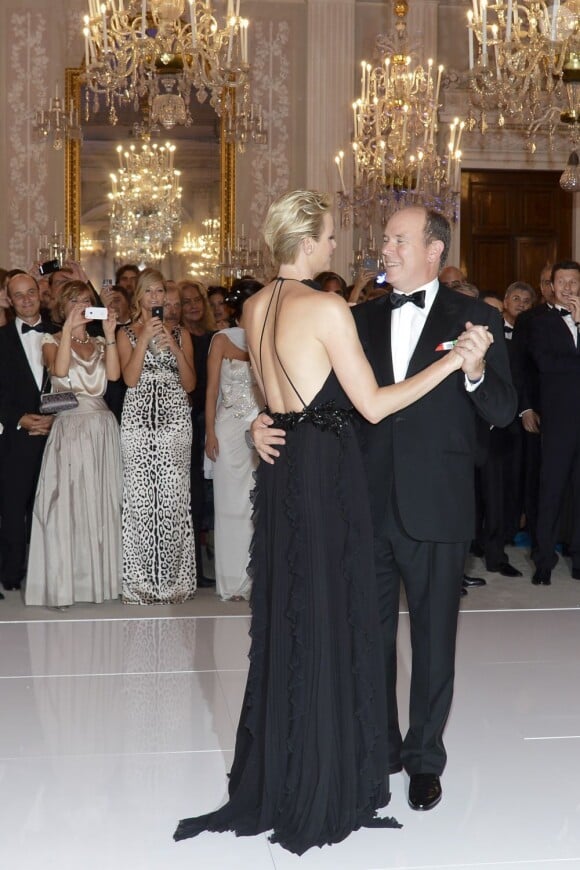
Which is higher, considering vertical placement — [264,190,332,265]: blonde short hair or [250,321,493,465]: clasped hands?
[264,190,332,265]: blonde short hair

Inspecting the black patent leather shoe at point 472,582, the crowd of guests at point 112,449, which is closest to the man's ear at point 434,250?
the crowd of guests at point 112,449

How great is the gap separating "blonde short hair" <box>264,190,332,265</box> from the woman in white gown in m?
3.54

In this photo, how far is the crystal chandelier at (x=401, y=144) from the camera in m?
9.25

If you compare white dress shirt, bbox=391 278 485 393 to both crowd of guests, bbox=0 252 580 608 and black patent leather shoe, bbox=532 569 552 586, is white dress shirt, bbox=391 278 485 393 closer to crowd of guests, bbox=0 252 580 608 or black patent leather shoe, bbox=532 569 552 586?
crowd of guests, bbox=0 252 580 608

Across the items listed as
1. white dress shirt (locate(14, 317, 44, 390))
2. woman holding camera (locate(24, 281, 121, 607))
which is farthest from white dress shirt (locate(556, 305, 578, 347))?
white dress shirt (locate(14, 317, 44, 390))

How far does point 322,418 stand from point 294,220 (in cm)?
57

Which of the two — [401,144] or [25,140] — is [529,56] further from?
[25,140]

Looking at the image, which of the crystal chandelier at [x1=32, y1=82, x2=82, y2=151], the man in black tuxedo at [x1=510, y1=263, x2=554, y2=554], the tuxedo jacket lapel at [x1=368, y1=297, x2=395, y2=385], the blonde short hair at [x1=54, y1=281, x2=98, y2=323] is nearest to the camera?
A: the tuxedo jacket lapel at [x1=368, y1=297, x2=395, y2=385]

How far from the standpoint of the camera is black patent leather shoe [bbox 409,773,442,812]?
3.62 meters

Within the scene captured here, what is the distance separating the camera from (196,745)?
13.8 feet

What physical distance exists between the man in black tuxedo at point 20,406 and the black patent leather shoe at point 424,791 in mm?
3825

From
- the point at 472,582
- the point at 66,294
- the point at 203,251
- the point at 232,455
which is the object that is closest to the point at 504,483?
the point at 472,582

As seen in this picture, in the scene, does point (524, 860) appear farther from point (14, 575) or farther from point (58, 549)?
point (14, 575)

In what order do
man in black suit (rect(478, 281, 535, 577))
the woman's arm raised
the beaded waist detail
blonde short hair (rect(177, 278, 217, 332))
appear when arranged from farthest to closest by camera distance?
blonde short hair (rect(177, 278, 217, 332)), man in black suit (rect(478, 281, 535, 577)), the beaded waist detail, the woman's arm raised
